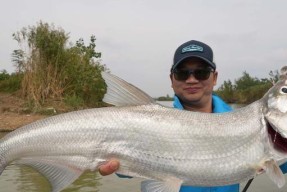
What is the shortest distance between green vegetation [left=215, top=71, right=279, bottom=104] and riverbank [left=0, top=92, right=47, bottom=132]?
150 feet

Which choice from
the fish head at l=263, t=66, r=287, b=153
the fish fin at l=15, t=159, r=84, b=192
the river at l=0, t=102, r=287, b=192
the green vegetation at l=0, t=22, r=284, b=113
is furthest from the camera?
the green vegetation at l=0, t=22, r=284, b=113

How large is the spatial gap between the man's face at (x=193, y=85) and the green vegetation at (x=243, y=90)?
59185 millimetres

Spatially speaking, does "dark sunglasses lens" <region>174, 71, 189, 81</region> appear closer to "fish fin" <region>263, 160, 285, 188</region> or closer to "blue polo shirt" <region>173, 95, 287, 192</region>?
"blue polo shirt" <region>173, 95, 287, 192</region>

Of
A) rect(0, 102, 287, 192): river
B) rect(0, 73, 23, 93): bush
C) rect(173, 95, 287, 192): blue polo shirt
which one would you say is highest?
rect(0, 73, 23, 93): bush

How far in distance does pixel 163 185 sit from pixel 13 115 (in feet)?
57.1

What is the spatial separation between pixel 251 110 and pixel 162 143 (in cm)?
83

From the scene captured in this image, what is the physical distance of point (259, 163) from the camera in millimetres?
3311

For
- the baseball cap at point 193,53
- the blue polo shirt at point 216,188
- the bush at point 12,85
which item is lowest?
the blue polo shirt at point 216,188

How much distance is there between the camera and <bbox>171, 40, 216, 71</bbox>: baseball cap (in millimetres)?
4102

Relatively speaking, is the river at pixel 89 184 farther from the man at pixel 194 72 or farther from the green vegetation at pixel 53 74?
the green vegetation at pixel 53 74

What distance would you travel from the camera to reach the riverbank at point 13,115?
1755 cm

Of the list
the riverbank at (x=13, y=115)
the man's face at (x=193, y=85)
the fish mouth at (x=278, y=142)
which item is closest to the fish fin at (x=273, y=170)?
the fish mouth at (x=278, y=142)

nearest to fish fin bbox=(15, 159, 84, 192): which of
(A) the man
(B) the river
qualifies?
(A) the man

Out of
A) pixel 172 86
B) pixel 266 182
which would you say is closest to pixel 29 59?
pixel 266 182
